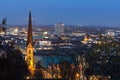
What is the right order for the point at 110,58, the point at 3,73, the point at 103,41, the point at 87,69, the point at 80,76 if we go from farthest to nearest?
the point at 80,76 → the point at 87,69 → the point at 103,41 → the point at 110,58 → the point at 3,73

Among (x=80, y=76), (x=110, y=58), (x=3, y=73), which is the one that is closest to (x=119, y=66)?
(x=110, y=58)

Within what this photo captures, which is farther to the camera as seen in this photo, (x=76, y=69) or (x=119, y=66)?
(x=76, y=69)

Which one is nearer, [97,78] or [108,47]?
[108,47]

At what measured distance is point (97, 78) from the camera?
25969mm

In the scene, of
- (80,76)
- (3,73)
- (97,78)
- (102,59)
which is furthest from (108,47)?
(3,73)

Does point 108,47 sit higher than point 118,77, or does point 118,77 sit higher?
point 108,47

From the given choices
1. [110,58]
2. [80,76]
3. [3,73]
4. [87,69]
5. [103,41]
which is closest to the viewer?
[3,73]

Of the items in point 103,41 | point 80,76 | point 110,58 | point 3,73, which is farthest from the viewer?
point 80,76

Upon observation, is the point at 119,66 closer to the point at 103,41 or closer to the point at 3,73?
the point at 103,41

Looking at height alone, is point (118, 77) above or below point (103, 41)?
below

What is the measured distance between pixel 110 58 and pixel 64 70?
29.9 feet

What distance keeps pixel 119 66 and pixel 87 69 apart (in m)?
4.08

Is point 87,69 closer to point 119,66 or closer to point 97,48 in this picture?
point 97,48

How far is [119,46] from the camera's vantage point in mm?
24594
